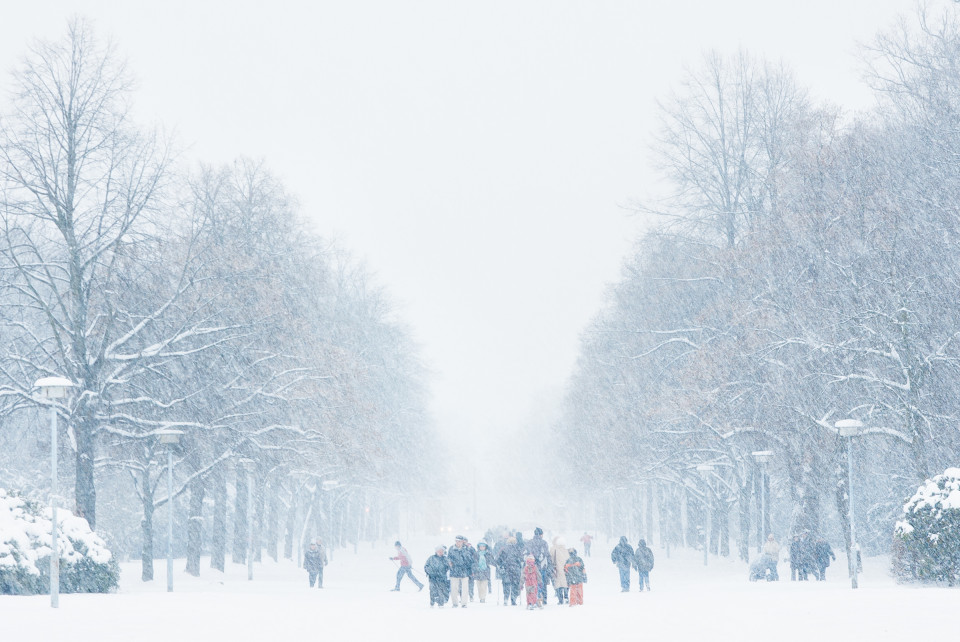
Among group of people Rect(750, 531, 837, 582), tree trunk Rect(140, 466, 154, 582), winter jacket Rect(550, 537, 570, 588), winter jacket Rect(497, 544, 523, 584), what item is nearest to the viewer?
winter jacket Rect(550, 537, 570, 588)

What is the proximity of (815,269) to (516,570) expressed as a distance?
1011 cm

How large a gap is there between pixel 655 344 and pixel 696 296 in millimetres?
2207

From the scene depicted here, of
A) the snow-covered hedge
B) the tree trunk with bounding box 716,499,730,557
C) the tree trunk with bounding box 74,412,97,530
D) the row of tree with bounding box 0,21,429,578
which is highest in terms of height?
the row of tree with bounding box 0,21,429,578

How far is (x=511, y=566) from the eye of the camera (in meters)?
27.1

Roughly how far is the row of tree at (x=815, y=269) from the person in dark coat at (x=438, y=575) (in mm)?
8247

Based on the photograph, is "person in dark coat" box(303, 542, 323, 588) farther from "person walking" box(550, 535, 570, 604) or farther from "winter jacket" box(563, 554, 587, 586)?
"winter jacket" box(563, 554, 587, 586)

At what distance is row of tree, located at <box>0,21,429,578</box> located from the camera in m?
25.9

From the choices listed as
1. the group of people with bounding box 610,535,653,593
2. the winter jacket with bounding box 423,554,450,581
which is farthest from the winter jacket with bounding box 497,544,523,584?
the group of people with bounding box 610,535,653,593

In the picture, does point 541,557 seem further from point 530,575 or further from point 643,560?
point 643,560

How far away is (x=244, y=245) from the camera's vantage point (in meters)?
31.4

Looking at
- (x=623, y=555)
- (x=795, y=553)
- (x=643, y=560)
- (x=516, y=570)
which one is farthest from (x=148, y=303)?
(x=795, y=553)

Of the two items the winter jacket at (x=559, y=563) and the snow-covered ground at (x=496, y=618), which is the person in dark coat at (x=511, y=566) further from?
the winter jacket at (x=559, y=563)

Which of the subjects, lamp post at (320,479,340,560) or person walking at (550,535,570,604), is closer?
person walking at (550,535,570,604)

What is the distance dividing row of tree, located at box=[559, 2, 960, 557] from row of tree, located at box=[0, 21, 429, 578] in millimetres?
10169
